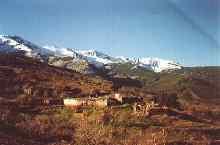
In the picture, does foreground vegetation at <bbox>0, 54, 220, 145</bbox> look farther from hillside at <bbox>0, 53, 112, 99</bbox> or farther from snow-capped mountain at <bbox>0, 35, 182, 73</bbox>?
snow-capped mountain at <bbox>0, 35, 182, 73</bbox>

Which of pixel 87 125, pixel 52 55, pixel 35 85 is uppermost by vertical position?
pixel 52 55

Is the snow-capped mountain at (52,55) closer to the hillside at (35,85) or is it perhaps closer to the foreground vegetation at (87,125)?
the hillside at (35,85)

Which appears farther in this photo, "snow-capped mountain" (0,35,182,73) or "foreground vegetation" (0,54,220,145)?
"snow-capped mountain" (0,35,182,73)

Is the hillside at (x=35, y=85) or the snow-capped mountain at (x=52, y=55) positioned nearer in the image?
the hillside at (x=35, y=85)

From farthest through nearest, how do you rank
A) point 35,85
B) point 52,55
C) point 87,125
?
point 52,55 < point 35,85 < point 87,125

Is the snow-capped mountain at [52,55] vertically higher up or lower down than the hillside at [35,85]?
higher up

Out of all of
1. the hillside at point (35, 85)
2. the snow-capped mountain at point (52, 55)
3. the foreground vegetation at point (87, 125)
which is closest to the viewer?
the foreground vegetation at point (87, 125)

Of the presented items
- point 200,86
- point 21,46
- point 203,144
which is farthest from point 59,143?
point 21,46

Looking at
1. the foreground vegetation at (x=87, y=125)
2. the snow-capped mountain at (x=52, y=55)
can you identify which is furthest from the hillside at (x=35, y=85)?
the snow-capped mountain at (x=52, y=55)

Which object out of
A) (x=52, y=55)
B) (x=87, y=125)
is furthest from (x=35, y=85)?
(x=52, y=55)

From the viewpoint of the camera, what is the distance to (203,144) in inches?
542

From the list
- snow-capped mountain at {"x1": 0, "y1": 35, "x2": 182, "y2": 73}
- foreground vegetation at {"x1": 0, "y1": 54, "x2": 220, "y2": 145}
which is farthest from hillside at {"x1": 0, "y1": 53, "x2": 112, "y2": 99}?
snow-capped mountain at {"x1": 0, "y1": 35, "x2": 182, "y2": 73}

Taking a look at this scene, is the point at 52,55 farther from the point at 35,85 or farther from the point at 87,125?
the point at 87,125

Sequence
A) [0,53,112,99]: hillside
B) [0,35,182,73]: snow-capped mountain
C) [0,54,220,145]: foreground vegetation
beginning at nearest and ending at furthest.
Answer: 1. [0,54,220,145]: foreground vegetation
2. [0,53,112,99]: hillside
3. [0,35,182,73]: snow-capped mountain
